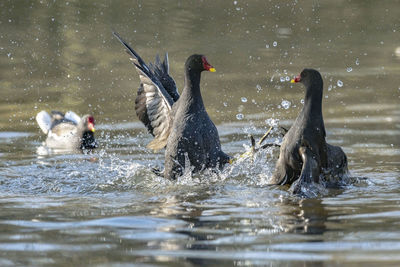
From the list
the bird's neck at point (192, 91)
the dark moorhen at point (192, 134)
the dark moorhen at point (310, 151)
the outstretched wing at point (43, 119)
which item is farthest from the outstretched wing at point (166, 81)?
the outstretched wing at point (43, 119)

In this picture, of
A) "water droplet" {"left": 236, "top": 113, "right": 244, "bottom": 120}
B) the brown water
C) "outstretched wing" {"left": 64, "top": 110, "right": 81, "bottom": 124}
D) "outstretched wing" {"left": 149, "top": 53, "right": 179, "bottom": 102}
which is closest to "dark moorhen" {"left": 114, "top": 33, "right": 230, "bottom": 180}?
the brown water

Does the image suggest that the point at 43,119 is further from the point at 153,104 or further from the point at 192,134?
the point at 192,134

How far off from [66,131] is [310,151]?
4.39m

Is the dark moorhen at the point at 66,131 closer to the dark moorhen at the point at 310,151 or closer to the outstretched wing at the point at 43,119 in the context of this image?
the outstretched wing at the point at 43,119

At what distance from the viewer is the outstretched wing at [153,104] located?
7.79m

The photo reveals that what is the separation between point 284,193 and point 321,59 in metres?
6.93

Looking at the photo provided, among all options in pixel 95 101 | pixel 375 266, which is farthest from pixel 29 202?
pixel 95 101

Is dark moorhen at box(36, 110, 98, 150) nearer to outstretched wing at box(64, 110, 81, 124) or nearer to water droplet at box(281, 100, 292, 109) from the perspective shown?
outstretched wing at box(64, 110, 81, 124)

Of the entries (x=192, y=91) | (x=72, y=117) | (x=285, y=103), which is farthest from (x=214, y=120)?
(x=192, y=91)

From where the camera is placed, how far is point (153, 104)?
7.98 metres

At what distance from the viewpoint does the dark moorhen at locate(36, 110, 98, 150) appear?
967cm

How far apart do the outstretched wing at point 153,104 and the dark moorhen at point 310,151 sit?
1404mm

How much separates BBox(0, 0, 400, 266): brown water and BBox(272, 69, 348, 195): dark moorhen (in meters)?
0.20

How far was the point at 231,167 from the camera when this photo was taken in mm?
7172
